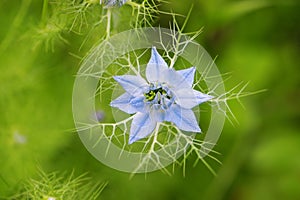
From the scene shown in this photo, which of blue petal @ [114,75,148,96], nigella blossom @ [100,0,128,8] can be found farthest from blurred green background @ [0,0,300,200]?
blue petal @ [114,75,148,96]

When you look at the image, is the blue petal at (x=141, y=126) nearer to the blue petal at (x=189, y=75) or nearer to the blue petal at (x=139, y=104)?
the blue petal at (x=139, y=104)

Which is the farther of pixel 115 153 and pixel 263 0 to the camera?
pixel 263 0

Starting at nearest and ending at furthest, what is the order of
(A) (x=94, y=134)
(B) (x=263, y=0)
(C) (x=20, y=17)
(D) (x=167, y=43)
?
(D) (x=167, y=43)
(A) (x=94, y=134)
(C) (x=20, y=17)
(B) (x=263, y=0)

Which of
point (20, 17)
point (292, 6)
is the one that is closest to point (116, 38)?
point (20, 17)

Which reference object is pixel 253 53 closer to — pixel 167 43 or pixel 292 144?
pixel 292 144

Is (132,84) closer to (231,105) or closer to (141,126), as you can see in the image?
(141,126)

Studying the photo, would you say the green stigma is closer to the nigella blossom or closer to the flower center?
the flower center

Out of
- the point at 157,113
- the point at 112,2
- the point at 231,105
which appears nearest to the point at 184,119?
the point at 157,113
